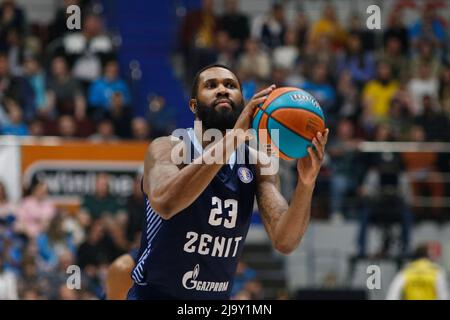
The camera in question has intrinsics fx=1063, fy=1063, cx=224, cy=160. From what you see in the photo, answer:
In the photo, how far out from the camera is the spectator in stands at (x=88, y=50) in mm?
18766

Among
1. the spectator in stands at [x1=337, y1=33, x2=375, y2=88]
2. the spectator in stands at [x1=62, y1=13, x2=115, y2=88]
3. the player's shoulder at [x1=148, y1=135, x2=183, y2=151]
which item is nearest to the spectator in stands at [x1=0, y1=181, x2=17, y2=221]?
the spectator in stands at [x1=62, y1=13, x2=115, y2=88]

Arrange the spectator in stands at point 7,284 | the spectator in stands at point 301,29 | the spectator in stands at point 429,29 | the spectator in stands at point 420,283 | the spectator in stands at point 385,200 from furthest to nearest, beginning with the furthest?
the spectator in stands at point 429,29 < the spectator in stands at point 301,29 < the spectator in stands at point 385,200 < the spectator in stands at point 420,283 < the spectator in stands at point 7,284

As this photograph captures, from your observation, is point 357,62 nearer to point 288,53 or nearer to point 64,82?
point 288,53

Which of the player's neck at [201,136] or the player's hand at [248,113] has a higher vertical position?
the player's hand at [248,113]

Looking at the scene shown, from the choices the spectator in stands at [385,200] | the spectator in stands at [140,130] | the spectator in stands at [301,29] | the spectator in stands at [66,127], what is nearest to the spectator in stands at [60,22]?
the spectator in stands at [66,127]

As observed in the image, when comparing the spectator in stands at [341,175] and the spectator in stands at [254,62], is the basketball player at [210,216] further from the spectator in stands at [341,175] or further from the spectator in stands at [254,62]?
the spectator in stands at [254,62]

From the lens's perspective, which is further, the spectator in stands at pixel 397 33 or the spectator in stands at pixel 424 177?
the spectator in stands at pixel 397 33

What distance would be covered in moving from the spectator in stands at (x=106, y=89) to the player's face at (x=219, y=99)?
11.0 m

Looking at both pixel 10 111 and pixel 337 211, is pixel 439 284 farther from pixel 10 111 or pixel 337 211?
pixel 10 111

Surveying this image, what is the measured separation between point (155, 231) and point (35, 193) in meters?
8.99

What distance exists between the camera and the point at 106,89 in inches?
717

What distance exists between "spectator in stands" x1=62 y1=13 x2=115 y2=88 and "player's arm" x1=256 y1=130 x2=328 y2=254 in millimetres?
11627

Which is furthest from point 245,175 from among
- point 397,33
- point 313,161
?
point 397,33
